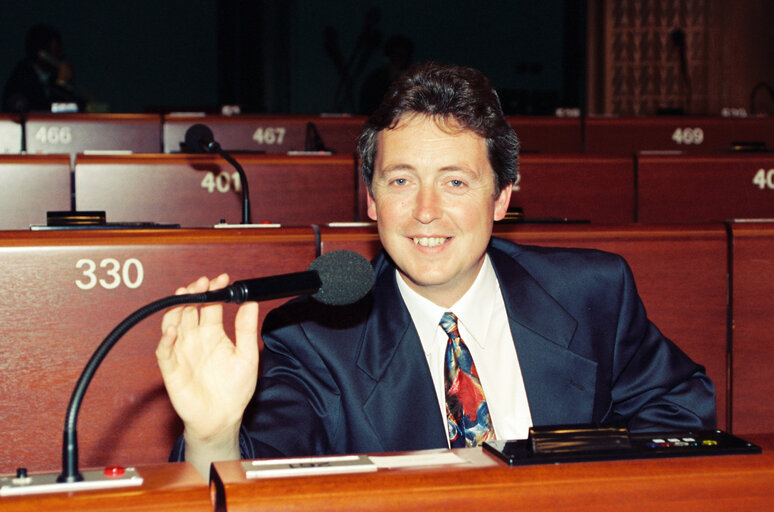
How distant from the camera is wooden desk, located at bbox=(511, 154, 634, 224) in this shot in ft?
10.8

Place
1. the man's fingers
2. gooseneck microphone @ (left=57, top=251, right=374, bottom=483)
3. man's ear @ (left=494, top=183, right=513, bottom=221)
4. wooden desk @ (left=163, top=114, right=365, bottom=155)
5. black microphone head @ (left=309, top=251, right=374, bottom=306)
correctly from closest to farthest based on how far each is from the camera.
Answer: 1. gooseneck microphone @ (left=57, top=251, right=374, bottom=483)
2. black microphone head @ (left=309, top=251, right=374, bottom=306)
3. the man's fingers
4. man's ear @ (left=494, top=183, right=513, bottom=221)
5. wooden desk @ (left=163, top=114, right=365, bottom=155)

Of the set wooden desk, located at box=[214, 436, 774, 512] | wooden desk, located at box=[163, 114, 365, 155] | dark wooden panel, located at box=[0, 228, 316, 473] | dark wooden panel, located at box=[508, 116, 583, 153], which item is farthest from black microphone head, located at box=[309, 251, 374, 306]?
Answer: dark wooden panel, located at box=[508, 116, 583, 153]

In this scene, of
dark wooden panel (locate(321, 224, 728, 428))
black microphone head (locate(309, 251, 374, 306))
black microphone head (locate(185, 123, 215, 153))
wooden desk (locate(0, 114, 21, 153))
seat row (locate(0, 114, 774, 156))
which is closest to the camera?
black microphone head (locate(309, 251, 374, 306))

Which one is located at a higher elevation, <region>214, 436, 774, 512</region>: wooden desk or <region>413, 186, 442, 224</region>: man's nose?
<region>413, 186, 442, 224</region>: man's nose

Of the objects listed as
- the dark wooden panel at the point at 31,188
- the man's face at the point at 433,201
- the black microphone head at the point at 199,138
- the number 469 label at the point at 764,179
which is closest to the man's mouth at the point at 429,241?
the man's face at the point at 433,201

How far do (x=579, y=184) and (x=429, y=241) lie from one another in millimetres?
1729

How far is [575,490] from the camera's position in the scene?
2.71ft

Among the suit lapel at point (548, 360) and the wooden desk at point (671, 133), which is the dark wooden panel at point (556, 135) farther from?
the suit lapel at point (548, 360)

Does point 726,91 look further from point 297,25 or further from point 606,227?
point 606,227

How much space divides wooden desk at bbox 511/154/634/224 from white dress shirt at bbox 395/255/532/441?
153 centimetres

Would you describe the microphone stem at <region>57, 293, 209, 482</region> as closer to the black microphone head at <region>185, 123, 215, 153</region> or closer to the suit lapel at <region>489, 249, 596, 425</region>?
the suit lapel at <region>489, 249, 596, 425</region>

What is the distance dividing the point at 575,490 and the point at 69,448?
477 mm

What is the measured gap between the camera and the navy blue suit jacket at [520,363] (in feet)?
5.32

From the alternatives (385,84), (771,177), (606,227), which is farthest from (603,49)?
(606,227)
